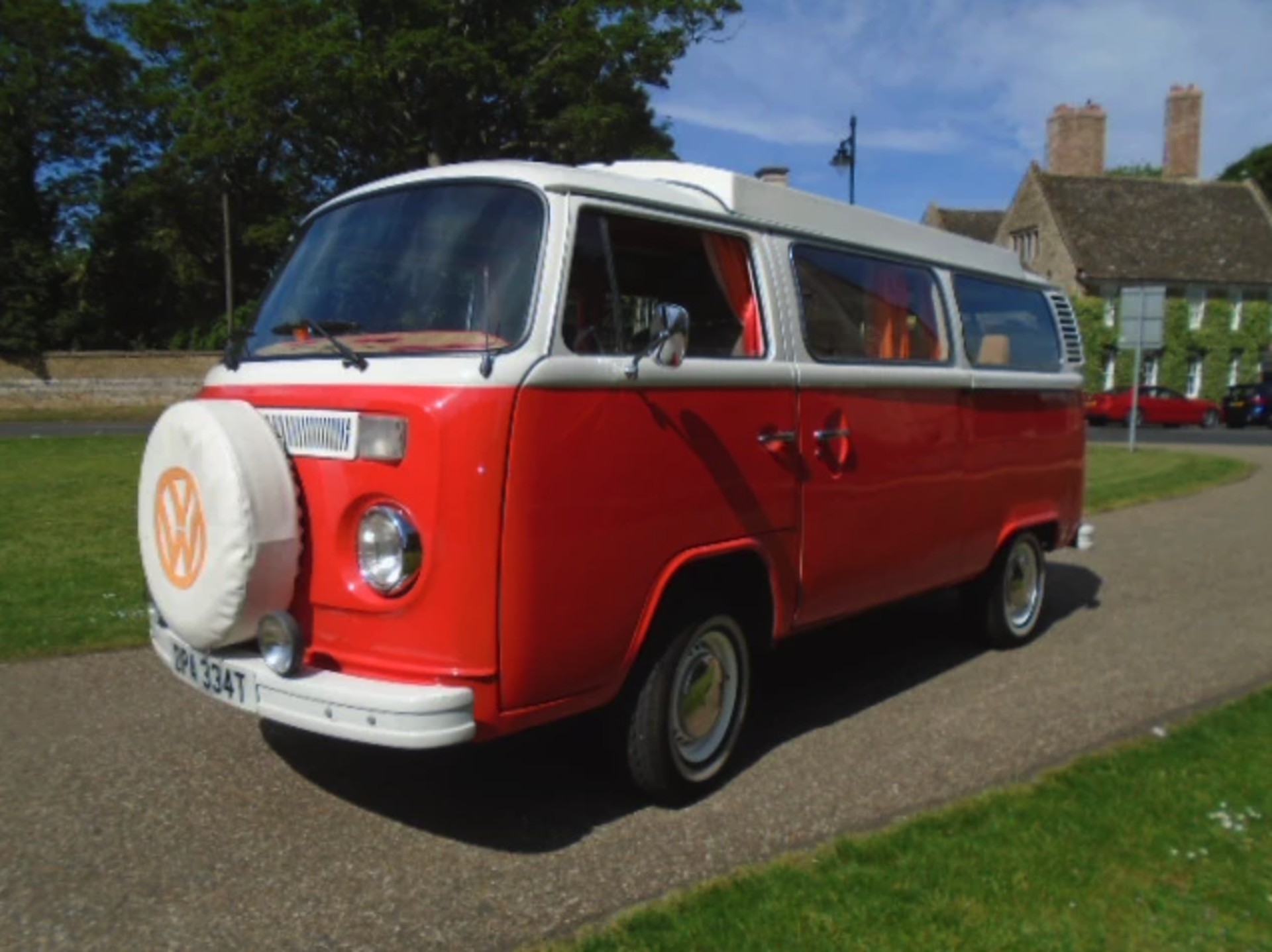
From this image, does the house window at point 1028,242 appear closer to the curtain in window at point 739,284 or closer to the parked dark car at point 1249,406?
the parked dark car at point 1249,406

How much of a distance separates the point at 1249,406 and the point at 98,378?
37583 mm

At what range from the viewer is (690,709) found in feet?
14.1

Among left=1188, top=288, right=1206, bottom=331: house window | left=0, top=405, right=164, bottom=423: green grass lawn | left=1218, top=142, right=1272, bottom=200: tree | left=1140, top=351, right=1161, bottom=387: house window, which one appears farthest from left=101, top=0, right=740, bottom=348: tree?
left=1218, top=142, right=1272, bottom=200: tree

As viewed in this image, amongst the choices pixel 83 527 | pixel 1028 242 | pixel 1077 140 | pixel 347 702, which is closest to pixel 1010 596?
pixel 347 702

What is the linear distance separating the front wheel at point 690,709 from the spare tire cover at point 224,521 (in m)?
1.33

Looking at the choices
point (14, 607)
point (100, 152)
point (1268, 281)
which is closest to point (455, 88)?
point (100, 152)

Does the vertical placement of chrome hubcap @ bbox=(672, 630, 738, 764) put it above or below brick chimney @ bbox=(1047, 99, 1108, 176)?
below

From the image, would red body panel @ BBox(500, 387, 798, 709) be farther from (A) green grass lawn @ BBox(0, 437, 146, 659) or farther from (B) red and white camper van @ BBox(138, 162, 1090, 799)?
→ (A) green grass lawn @ BBox(0, 437, 146, 659)

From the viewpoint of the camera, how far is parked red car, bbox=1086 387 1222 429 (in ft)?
115

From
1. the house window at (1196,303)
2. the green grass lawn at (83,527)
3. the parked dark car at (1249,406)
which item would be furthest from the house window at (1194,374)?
the green grass lawn at (83,527)

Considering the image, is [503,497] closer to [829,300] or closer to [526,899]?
[526,899]

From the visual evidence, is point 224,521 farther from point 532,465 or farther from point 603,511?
point 603,511

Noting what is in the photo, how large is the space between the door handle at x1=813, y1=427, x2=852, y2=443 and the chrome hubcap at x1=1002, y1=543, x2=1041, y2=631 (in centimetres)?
238

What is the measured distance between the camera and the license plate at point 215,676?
11.9ft
